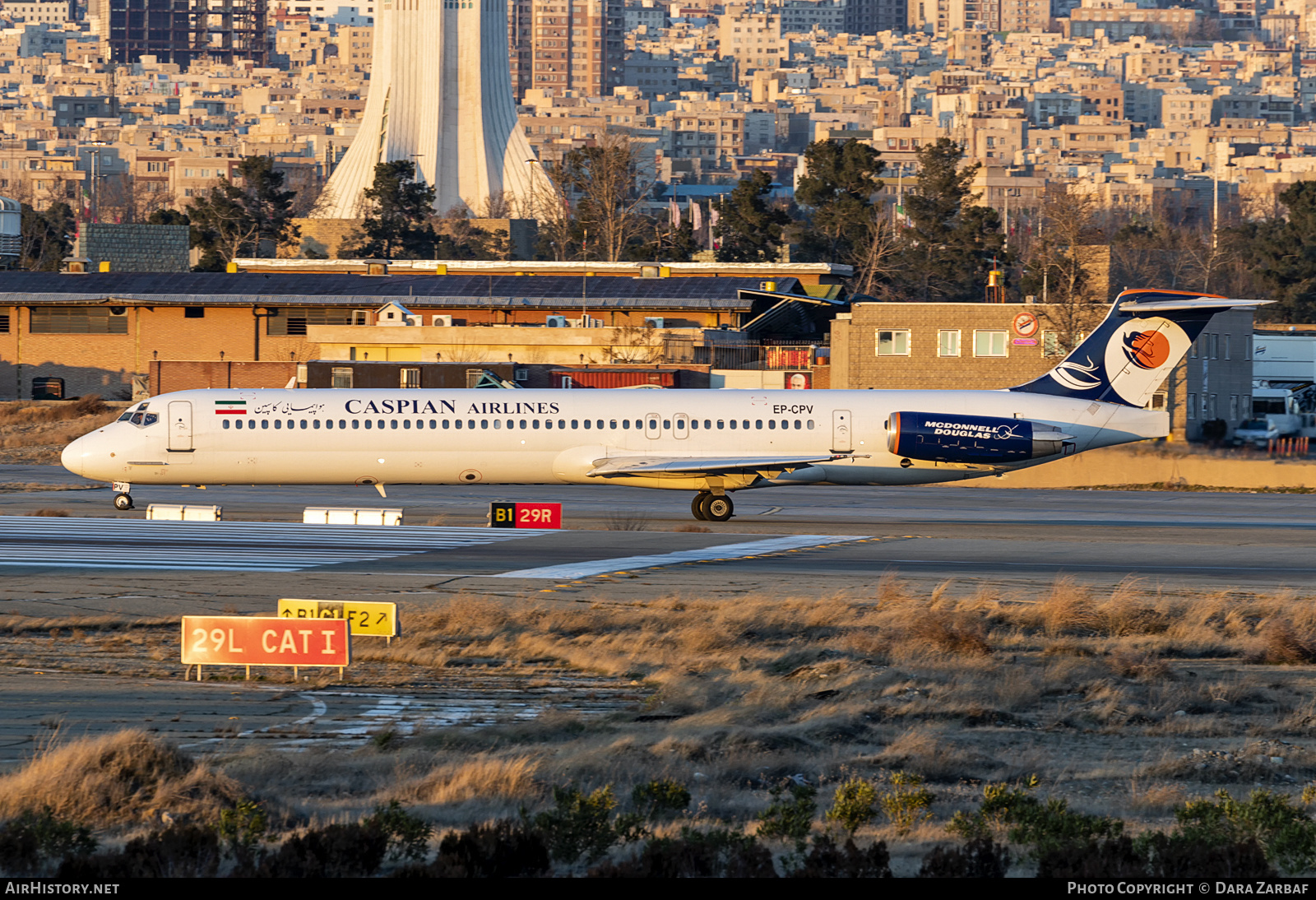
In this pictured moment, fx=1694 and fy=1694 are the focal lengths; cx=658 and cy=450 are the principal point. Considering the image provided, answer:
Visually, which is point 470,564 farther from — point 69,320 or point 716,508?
point 69,320

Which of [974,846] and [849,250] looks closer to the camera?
[974,846]

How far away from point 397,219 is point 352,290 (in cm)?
4056

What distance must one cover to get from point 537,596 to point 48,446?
43.0 metres

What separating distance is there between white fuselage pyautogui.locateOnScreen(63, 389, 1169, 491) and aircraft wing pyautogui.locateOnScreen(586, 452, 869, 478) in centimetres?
20

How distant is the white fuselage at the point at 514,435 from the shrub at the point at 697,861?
26.6m

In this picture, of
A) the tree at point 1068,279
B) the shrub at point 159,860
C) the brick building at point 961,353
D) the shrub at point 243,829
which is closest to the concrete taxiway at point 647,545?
the shrub at point 243,829

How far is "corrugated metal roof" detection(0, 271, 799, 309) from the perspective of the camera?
83.0 meters

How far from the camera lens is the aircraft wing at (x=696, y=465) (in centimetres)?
3862

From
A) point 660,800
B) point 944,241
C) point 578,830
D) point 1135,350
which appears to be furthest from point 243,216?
point 578,830

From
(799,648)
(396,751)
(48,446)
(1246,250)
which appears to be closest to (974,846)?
(396,751)

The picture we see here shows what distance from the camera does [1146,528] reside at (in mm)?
39219

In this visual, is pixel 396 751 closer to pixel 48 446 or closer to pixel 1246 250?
pixel 48 446

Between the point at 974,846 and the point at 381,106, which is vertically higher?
the point at 381,106

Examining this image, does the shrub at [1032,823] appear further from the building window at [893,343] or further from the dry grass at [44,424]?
the dry grass at [44,424]
